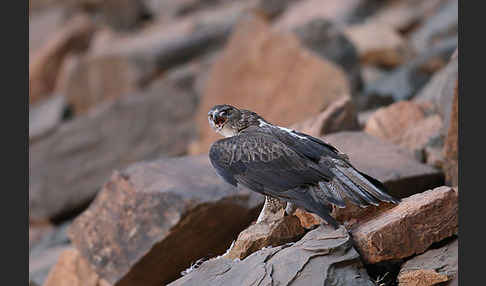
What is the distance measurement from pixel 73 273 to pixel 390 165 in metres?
2.62

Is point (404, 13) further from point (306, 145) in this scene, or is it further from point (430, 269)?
point (430, 269)

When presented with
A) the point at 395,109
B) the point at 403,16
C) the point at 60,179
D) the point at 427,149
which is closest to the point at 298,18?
the point at 403,16

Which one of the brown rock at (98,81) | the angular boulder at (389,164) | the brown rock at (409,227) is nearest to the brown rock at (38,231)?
the brown rock at (98,81)

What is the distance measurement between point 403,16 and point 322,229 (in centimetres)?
1039

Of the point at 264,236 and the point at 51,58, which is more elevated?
the point at 51,58

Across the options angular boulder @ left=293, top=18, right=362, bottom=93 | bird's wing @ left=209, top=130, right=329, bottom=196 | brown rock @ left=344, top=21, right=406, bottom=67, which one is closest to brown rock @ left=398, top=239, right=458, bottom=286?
bird's wing @ left=209, top=130, right=329, bottom=196

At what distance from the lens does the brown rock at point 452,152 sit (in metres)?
5.85

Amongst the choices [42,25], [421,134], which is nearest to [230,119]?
[421,134]

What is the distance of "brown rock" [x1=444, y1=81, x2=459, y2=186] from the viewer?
5848mm

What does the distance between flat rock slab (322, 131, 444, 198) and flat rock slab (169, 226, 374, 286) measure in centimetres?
138

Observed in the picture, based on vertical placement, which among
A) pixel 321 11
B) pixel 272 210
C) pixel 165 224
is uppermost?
pixel 321 11

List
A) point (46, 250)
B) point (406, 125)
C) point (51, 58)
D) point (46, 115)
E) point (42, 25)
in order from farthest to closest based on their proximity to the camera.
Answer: point (42, 25), point (51, 58), point (46, 115), point (46, 250), point (406, 125)

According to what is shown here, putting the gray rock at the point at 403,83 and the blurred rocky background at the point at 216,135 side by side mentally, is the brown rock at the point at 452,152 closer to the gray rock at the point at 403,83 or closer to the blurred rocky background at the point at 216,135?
the blurred rocky background at the point at 216,135

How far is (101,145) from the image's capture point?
36.0ft
